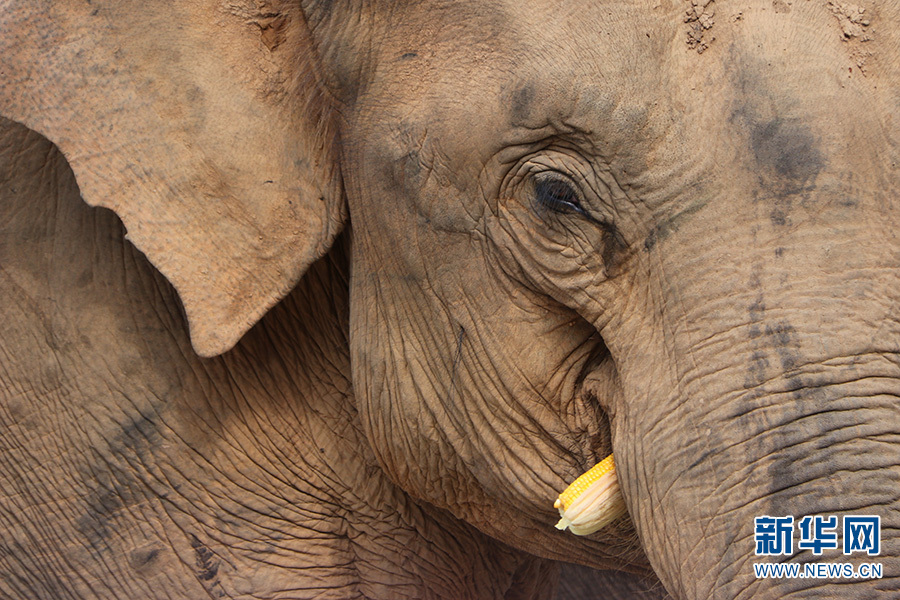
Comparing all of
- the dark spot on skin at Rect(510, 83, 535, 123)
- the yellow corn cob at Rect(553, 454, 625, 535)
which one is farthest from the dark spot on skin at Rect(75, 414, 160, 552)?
the dark spot on skin at Rect(510, 83, 535, 123)

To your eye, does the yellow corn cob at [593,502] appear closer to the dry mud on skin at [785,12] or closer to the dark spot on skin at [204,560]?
the dry mud on skin at [785,12]

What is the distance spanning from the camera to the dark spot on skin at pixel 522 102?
1871 mm

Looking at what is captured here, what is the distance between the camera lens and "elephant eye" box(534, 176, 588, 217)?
6.23 feet

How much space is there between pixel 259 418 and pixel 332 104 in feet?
2.59

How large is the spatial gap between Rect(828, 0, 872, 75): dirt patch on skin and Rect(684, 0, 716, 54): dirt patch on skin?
0.20m

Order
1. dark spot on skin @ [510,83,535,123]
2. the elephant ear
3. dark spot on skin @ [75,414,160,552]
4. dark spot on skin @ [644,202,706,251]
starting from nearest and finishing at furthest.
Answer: dark spot on skin @ [644,202,706,251] < dark spot on skin @ [510,83,535,123] < the elephant ear < dark spot on skin @ [75,414,160,552]

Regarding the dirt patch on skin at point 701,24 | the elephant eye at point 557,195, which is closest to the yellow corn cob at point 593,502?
the elephant eye at point 557,195

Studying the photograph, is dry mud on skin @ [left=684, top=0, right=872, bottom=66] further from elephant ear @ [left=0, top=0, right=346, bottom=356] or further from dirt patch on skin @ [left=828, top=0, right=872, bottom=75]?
elephant ear @ [left=0, top=0, right=346, bottom=356]

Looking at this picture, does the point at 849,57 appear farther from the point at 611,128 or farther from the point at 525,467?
the point at 525,467

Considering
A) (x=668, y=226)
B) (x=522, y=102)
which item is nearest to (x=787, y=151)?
(x=668, y=226)

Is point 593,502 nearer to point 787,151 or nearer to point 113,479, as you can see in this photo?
point 787,151

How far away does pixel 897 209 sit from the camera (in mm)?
1752

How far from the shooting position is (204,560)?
2541 millimetres

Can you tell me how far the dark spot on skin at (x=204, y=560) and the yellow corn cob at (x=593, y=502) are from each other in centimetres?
98
